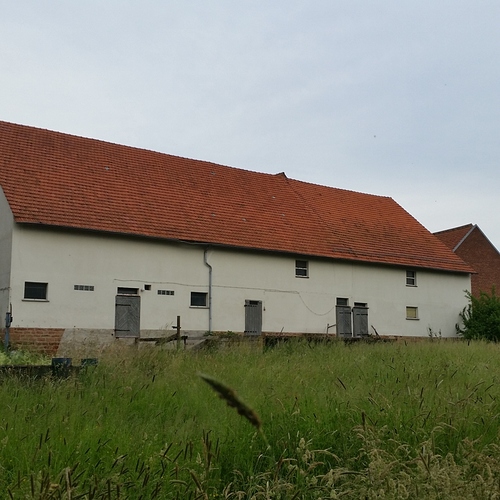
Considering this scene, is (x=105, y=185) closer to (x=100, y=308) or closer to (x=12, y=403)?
(x=100, y=308)

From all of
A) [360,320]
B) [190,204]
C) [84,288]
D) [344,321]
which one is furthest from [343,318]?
[84,288]

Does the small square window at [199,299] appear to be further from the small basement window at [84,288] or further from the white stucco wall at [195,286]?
the small basement window at [84,288]

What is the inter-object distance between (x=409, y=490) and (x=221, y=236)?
76.5 ft

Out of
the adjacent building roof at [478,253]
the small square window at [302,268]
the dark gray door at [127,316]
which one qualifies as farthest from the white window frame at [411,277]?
the dark gray door at [127,316]

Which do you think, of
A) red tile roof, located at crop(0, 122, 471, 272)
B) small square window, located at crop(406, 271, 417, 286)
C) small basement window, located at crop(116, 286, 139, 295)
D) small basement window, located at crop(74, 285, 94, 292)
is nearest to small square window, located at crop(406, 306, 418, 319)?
small square window, located at crop(406, 271, 417, 286)

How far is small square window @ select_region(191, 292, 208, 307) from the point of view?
25828 millimetres

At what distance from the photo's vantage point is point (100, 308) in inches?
926

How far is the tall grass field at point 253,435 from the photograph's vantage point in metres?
4.12

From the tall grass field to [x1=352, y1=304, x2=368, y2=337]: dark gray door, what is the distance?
18.7m

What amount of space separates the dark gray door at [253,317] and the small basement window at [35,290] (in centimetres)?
840

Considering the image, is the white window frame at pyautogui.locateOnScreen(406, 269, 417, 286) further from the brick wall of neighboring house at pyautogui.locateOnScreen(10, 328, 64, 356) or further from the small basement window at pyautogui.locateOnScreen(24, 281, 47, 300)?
the small basement window at pyautogui.locateOnScreen(24, 281, 47, 300)

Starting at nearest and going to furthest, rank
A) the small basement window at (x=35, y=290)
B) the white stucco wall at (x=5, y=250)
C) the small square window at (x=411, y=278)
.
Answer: the white stucco wall at (x=5, y=250) < the small basement window at (x=35, y=290) < the small square window at (x=411, y=278)

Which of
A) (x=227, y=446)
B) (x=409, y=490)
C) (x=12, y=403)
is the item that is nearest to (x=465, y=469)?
(x=409, y=490)

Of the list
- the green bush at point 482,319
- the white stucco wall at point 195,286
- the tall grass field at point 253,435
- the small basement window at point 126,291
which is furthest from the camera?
the green bush at point 482,319
